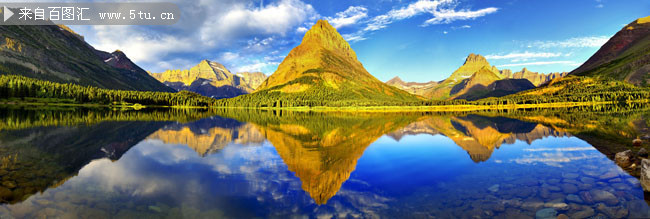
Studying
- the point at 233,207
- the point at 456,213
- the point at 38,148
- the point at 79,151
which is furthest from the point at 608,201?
the point at 38,148

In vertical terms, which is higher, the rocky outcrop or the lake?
the rocky outcrop

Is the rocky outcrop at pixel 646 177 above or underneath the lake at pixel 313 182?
above

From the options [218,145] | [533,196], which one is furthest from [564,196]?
[218,145]

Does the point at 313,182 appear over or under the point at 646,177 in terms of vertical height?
under

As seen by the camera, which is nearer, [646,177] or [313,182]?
[646,177]

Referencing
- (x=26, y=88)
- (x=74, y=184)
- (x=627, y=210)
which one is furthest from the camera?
(x=26, y=88)

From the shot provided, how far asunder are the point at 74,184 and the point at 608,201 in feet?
102

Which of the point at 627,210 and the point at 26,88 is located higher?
the point at 26,88

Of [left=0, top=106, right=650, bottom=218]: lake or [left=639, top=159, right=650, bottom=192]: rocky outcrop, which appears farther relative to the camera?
[left=639, top=159, right=650, bottom=192]: rocky outcrop

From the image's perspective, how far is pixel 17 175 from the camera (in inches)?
724

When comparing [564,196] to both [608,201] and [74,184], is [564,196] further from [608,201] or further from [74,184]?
[74,184]

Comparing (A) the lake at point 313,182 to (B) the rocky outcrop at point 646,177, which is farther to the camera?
(B) the rocky outcrop at point 646,177

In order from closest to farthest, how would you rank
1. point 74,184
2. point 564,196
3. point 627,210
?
point 627,210
point 564,196
point 74,184

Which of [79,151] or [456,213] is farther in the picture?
[79,151]
